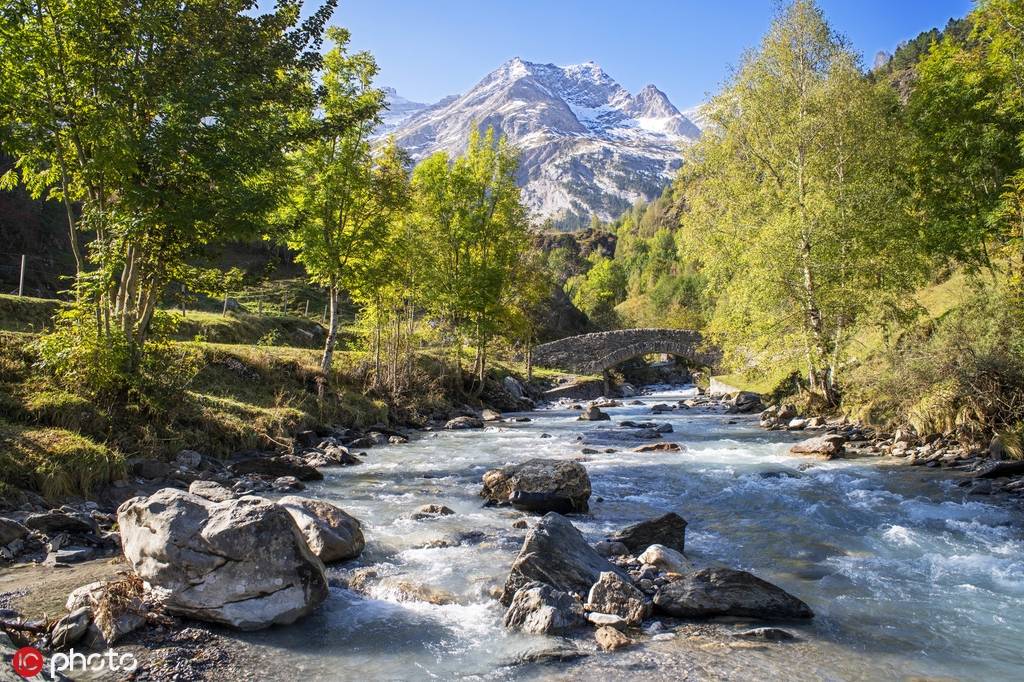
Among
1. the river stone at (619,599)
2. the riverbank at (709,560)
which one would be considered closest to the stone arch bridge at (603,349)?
the riverbank at (709,560)

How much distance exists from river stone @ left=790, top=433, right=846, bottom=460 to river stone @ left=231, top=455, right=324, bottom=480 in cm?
1316

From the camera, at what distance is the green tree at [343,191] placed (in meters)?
21.3

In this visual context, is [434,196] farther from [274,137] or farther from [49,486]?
[49,486]

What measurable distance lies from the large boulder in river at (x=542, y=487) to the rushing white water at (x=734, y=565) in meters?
0.43

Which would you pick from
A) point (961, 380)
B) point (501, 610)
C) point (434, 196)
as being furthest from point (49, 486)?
point (434, 196)

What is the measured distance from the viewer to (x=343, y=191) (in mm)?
21828

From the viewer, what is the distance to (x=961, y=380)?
15.7 meters

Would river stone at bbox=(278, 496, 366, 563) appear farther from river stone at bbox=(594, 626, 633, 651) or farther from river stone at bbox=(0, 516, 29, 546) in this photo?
river stone at bbox=(594, 626, 633, 651)

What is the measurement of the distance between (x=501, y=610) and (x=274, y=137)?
1178cm

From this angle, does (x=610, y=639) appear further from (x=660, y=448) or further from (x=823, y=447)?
(x=823, y=447)

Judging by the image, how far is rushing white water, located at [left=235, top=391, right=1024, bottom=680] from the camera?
18.8 feet

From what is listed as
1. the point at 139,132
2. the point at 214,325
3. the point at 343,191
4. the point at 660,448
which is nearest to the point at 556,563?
the point at 139,132

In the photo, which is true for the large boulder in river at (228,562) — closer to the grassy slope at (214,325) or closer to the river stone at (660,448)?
the grassy slope at (214,325)

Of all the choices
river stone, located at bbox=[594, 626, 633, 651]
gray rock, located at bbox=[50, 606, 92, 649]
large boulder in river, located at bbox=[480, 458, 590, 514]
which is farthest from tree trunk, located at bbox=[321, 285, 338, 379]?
river stone, located at bbox=[594, 626, 633, 651]
